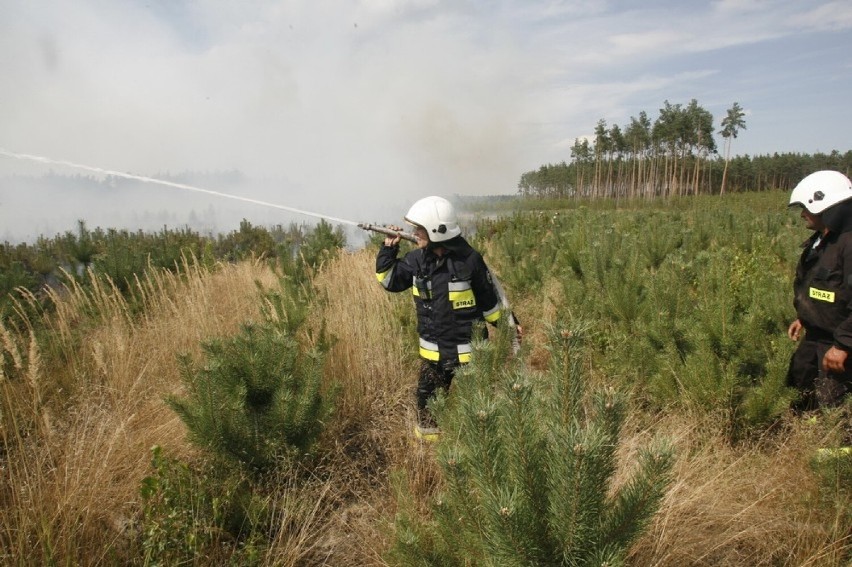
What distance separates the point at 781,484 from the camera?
2.50 metres

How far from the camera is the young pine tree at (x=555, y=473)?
1.12m

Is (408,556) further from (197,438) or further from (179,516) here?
(197,438)

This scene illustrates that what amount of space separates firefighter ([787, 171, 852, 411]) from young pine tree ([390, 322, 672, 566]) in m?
2.38

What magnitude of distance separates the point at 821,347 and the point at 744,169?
9333cm

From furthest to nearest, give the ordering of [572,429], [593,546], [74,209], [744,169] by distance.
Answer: [744,169]
[74,209]
[593,546]
[572,429]

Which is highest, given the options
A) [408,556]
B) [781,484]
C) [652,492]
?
[652,492]

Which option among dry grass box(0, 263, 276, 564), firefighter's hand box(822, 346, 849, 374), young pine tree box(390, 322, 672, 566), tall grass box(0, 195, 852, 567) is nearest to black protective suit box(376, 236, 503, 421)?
tall grass box(0, 195, 852, 567)

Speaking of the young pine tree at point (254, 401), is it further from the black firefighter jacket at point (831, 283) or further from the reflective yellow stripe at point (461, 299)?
the black firefighter jacket at point (831, 283)

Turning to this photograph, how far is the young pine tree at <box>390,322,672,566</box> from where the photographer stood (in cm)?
112

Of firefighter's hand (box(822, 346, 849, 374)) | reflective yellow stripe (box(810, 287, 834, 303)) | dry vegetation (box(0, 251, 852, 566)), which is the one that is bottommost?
dry vegetation (box(0, 251, 852, 566))

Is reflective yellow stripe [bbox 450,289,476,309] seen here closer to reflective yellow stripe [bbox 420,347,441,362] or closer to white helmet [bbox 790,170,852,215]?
reflective yellow stripe [bbox 420,347,441,362]

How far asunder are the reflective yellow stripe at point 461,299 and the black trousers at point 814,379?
6.93 feet

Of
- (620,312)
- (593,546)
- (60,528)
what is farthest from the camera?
(620,312)

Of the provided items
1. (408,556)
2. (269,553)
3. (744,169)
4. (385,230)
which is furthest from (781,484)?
(744,169)
